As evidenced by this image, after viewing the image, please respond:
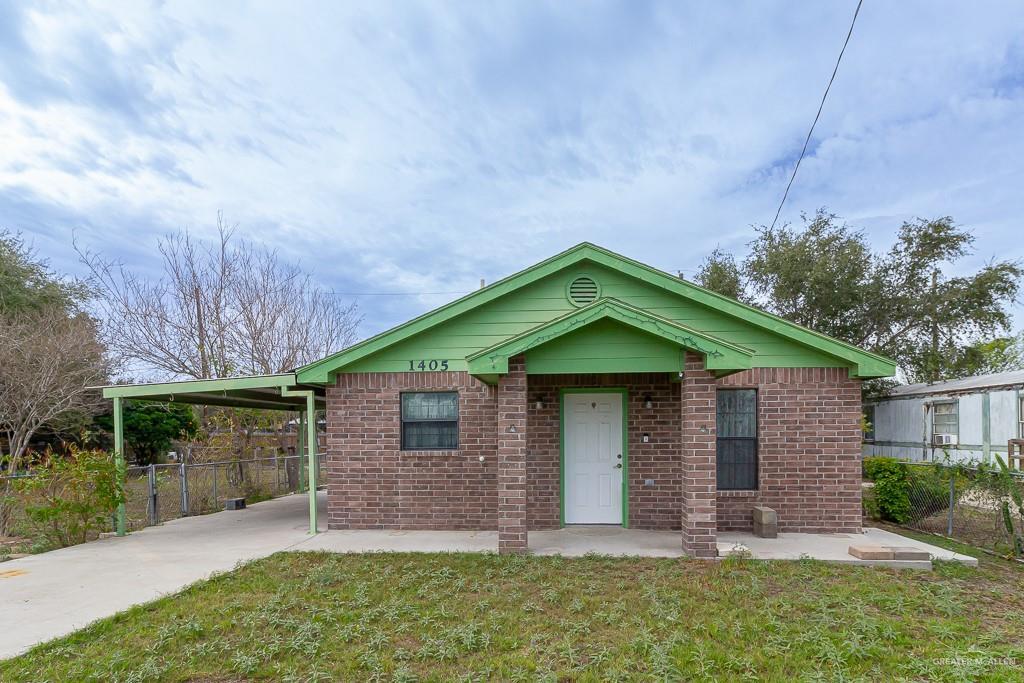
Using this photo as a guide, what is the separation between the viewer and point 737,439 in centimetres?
855


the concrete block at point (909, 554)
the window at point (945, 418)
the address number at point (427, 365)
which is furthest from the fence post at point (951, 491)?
the window at point (945, 418)

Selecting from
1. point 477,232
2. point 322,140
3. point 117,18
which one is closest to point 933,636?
point 117,18

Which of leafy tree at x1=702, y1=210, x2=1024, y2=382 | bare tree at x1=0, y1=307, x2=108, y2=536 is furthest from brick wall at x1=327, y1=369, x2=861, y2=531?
leafy tree at x1=702, y1=210, x2=1024, y2=382

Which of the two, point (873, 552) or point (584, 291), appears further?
point (584, 291)

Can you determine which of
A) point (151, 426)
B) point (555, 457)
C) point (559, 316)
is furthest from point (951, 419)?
point (151, 426)

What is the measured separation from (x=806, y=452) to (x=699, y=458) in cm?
256

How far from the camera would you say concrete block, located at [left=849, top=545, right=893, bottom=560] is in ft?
22.0

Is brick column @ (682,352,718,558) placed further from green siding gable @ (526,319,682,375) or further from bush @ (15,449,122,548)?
bush @ (15,449,122,548)

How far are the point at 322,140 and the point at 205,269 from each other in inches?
210

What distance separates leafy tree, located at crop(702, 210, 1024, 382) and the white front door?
549 inches

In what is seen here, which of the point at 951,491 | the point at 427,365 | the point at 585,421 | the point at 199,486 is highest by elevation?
the point at 427,365

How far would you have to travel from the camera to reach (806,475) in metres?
8.34

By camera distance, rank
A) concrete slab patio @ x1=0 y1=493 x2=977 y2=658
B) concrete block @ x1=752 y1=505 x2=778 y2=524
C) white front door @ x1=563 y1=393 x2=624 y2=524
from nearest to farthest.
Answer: concrete slab patio @ x1=0 y1=493 x2=977 y2=658 < concrete block @ x1=752 y1=505 x2=778 y2=524 < white front door @ x1=563 y1=393 x2=624 y2=524

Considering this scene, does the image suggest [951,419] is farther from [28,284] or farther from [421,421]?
[28,284]
